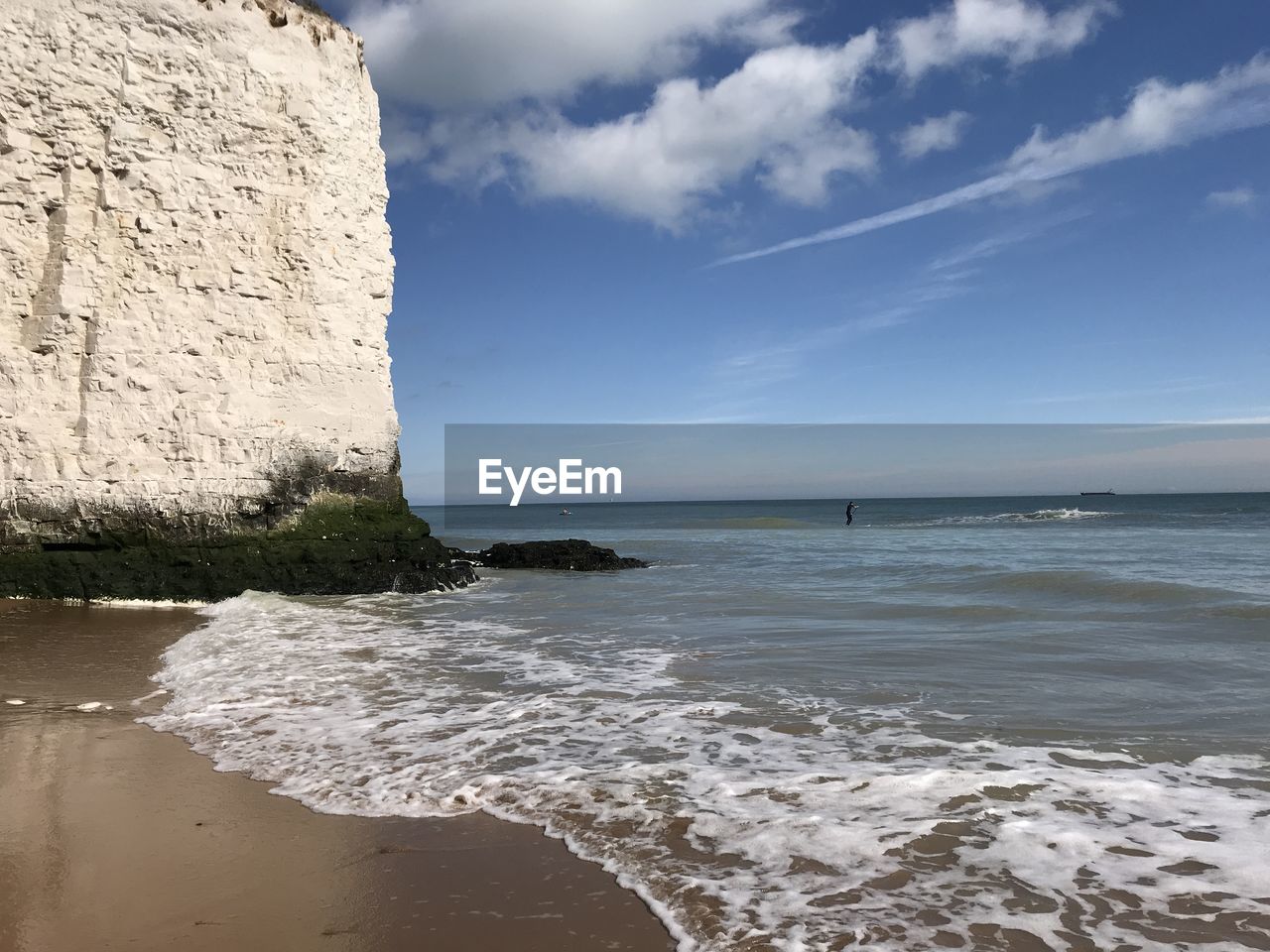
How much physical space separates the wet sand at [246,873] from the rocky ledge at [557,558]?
46.1 ft

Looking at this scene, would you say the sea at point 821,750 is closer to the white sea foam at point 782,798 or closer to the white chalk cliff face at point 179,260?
the white sea foam at point 782,798

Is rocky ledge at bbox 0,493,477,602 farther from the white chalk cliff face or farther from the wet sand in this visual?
the wet sand

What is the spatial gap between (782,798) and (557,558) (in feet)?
50.2

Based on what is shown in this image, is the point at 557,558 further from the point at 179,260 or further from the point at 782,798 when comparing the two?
the point at 782,798

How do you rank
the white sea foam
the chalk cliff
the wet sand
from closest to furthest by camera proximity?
the wet sand, the white sea foam, the chalk cliff

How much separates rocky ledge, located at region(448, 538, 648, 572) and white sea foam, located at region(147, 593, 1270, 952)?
1192 centimetres

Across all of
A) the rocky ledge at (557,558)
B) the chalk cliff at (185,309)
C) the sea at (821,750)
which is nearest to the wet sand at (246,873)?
the sea at (821,750)

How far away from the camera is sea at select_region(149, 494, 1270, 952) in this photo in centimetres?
287

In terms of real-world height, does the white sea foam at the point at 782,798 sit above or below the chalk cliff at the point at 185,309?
below

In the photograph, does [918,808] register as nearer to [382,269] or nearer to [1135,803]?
[1135,803]

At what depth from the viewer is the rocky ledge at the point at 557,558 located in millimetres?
18562

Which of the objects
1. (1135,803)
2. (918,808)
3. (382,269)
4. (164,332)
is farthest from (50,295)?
(1135,803)

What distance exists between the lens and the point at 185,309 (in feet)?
39.1

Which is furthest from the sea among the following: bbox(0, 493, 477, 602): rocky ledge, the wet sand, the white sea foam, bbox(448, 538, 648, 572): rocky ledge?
bbox(448, 538, 648, 572): rocky ledge
